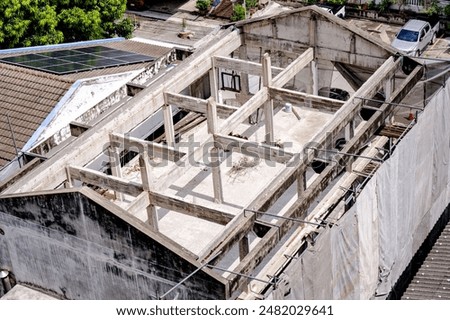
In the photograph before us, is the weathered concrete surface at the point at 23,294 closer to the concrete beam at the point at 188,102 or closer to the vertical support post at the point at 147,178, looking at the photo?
the vertical support post at the point at 147,178

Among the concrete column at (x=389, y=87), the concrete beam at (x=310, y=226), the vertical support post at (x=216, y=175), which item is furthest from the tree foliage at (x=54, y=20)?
the concrete beam at (x=310, y=226)

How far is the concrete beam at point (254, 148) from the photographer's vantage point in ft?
94.6

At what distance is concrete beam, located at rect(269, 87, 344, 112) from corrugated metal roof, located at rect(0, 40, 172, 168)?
6563 mm

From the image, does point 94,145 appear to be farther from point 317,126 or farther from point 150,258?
point 317,126

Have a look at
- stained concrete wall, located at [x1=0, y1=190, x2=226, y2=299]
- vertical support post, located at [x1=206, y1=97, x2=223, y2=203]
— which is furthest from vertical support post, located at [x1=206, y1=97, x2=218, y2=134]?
stained concrete wall, located at [x1=0, y1=190, x2=226, y2=299]

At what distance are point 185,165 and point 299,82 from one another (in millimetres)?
11091

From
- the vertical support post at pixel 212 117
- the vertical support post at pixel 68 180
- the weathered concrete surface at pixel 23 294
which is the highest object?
the vertical support post at pixel 212 117

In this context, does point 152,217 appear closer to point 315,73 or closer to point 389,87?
point 389,87

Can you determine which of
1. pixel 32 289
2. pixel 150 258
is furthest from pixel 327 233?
pixel 32 289

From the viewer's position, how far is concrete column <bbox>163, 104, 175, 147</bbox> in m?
33.0

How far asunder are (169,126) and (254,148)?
5.30m

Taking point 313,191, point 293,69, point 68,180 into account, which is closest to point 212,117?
point 293,69

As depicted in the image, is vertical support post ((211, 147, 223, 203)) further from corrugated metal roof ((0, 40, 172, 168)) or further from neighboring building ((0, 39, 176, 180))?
corrugated metal roof ((0, 40, 172, 168))

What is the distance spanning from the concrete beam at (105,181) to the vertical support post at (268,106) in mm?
7807
